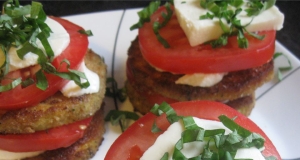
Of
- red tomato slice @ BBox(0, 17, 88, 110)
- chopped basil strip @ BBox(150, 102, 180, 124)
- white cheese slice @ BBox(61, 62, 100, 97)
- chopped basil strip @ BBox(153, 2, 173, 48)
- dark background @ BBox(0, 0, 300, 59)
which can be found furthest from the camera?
dark background @ BBox(0, 0, 300, 59)

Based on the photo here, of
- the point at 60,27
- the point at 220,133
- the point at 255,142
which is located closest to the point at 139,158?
the point at 220,133

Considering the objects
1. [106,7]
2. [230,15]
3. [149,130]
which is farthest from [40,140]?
[106,7]

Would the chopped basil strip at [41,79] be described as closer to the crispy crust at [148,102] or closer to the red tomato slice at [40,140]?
the red tomato slice at [40,140]

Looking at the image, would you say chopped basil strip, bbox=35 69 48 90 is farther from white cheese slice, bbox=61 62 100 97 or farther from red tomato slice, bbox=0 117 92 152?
red tomato slice, bbox=0 117 92 152

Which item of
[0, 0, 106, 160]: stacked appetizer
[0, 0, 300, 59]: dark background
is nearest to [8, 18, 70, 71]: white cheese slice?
[0, 0, 106, 160]: stacked appetizer

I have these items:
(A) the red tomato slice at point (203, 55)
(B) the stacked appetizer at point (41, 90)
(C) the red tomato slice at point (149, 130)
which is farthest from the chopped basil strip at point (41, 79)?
(A) the red tomato slice at point (203, 55)

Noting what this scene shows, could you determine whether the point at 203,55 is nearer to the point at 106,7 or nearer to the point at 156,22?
the point at 156,22

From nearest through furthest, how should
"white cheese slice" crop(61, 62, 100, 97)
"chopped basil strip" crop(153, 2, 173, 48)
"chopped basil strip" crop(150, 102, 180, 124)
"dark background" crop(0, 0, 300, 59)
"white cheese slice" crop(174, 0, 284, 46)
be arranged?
"chopped basil strip" crop(150, 102, 180, 124) < "white cheese slice" crop(61, 62, 100, 97) < "white cheese slice" crop(174, 0, 284, 46) < "chopped basil strip" crop(153, 2, 173, 48) < "dark background" crop(0, 0, 300, 59)

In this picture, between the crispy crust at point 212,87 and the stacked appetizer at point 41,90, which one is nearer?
the stacked appetizer at point 41,90
